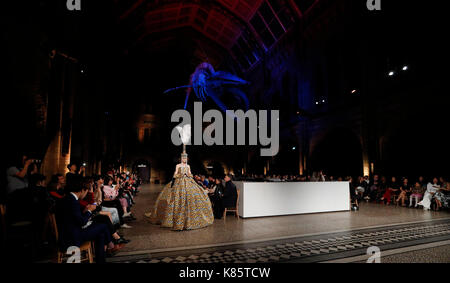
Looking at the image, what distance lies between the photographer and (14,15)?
521 cm

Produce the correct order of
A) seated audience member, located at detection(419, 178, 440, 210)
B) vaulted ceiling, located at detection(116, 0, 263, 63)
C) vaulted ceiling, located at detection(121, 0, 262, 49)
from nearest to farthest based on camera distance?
seated audience member, located at detection(419, 178, 440, 210)
vaulted ceiling, located at detection(116, 0, 263, 63)
vaulted ceiling, located at detection(121, 0, 262, 49)

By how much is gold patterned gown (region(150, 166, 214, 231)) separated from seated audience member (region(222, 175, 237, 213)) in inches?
33.0

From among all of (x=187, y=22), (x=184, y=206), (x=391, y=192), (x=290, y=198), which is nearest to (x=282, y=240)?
(x=184, y=206)

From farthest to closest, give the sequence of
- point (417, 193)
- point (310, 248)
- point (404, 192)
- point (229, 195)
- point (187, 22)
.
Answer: point (187, 22) → point (404, 192) → point (417, 193) → point (229, 195) → point (310, 248)

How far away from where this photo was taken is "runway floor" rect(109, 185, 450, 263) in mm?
3141

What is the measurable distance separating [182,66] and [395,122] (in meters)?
20.8

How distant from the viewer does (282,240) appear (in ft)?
13.0

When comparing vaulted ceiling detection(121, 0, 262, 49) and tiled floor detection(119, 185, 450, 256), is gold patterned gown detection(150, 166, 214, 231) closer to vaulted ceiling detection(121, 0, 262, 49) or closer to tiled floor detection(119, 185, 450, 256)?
tiled floor detection(119, 185, 450, 256)

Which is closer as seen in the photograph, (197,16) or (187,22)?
(197,16)

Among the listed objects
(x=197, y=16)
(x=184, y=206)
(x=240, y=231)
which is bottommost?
(x=240, y=231)

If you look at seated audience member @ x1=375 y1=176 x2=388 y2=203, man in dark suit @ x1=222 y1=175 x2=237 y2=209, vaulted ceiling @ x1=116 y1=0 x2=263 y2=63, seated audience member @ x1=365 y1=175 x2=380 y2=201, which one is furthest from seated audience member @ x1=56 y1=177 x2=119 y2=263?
vaulted ceiling @ x1=116 y1=0 x2=263 y2=63

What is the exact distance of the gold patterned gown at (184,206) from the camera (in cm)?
473

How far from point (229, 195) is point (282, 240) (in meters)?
2.25

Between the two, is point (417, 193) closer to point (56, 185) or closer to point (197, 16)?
point (56, 185)
